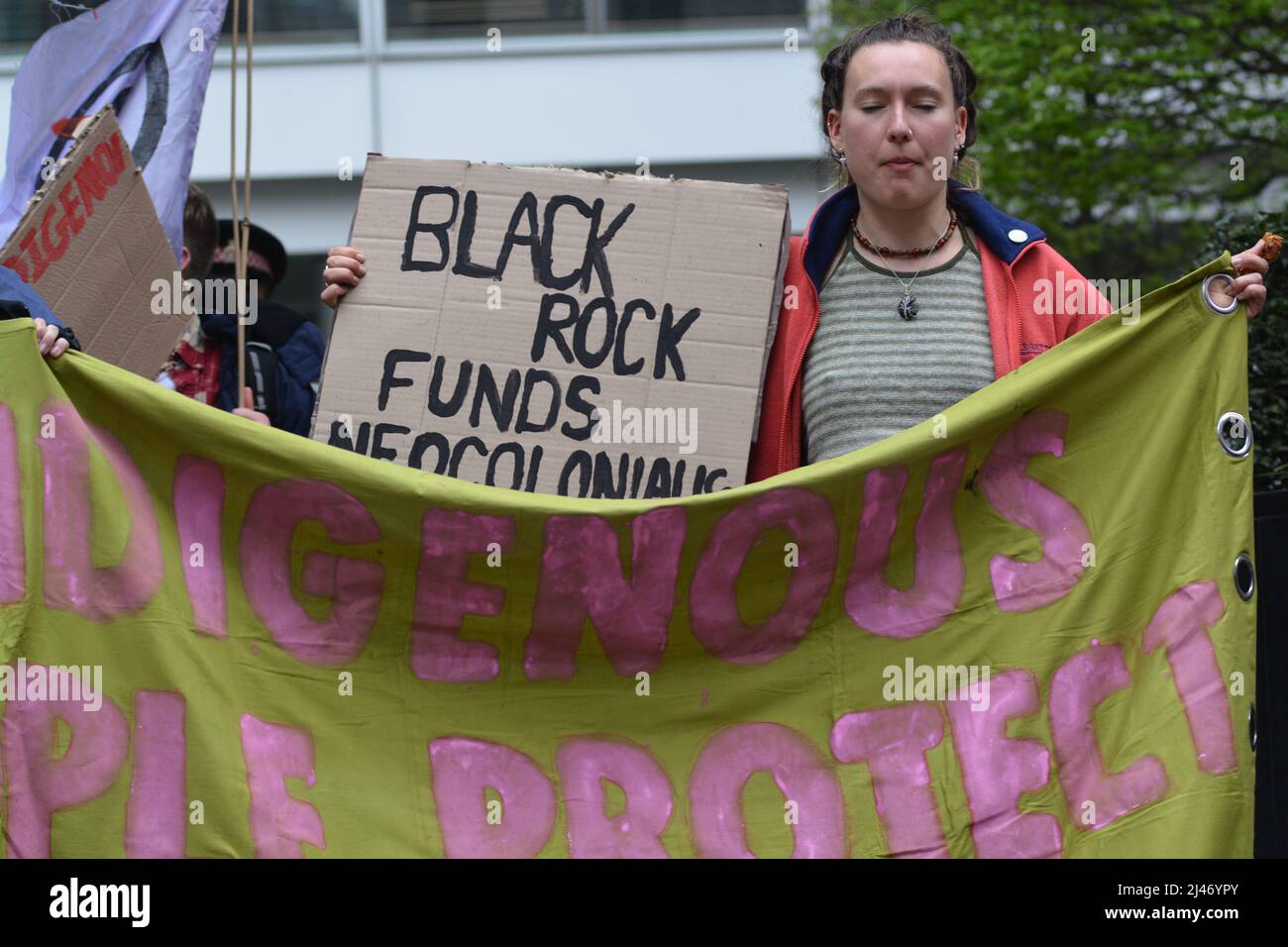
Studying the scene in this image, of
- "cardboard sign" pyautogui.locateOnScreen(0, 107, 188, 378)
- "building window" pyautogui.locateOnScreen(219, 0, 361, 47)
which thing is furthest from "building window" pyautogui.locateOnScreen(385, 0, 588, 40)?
"cardboard sign" pyautogui.locateOnScreen(0, 107, 188, 378)

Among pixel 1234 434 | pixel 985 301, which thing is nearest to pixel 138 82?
pixel 985 301

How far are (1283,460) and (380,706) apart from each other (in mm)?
2685

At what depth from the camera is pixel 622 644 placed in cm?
328

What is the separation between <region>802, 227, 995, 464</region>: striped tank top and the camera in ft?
11.1

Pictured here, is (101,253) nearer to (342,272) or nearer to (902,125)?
(342,272)

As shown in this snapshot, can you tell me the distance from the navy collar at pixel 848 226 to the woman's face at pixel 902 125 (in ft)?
0.42

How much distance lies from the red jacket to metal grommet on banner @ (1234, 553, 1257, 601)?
54 centimetres

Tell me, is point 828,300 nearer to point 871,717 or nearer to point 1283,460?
point 871,717

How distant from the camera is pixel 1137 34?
8.58m

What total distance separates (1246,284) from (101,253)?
237 cm

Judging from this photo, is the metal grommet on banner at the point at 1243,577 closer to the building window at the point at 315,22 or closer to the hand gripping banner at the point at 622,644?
the hand gripping banner at the point at 622,644
